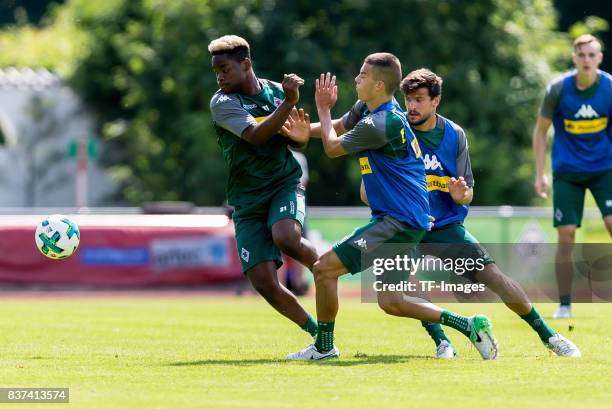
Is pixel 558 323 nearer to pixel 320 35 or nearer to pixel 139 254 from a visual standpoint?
pixel 139 254

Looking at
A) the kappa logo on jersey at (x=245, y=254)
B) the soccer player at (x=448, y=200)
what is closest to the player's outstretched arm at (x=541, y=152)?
the soccer player at (x=448, y=200)

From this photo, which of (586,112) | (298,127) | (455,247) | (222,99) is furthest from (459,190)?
(586,112)

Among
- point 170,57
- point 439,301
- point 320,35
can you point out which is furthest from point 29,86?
point 439,301

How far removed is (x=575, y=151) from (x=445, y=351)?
393 centimetres

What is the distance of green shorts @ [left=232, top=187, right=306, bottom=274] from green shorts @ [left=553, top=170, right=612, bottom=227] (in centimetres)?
381

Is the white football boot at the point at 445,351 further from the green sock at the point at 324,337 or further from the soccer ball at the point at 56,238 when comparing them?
the soccer ball at the point at 56,238

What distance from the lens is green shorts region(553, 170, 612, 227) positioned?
1170 centimetres

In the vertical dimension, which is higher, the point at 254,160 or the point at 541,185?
the point at 254,160

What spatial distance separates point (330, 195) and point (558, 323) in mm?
17917

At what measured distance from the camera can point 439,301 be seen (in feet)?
41.7

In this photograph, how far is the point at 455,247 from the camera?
854 centimetres

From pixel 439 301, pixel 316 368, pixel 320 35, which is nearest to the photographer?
pixel 316 368

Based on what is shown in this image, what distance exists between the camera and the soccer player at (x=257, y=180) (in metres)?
8.66

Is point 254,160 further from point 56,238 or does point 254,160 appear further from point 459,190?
point 56,238
